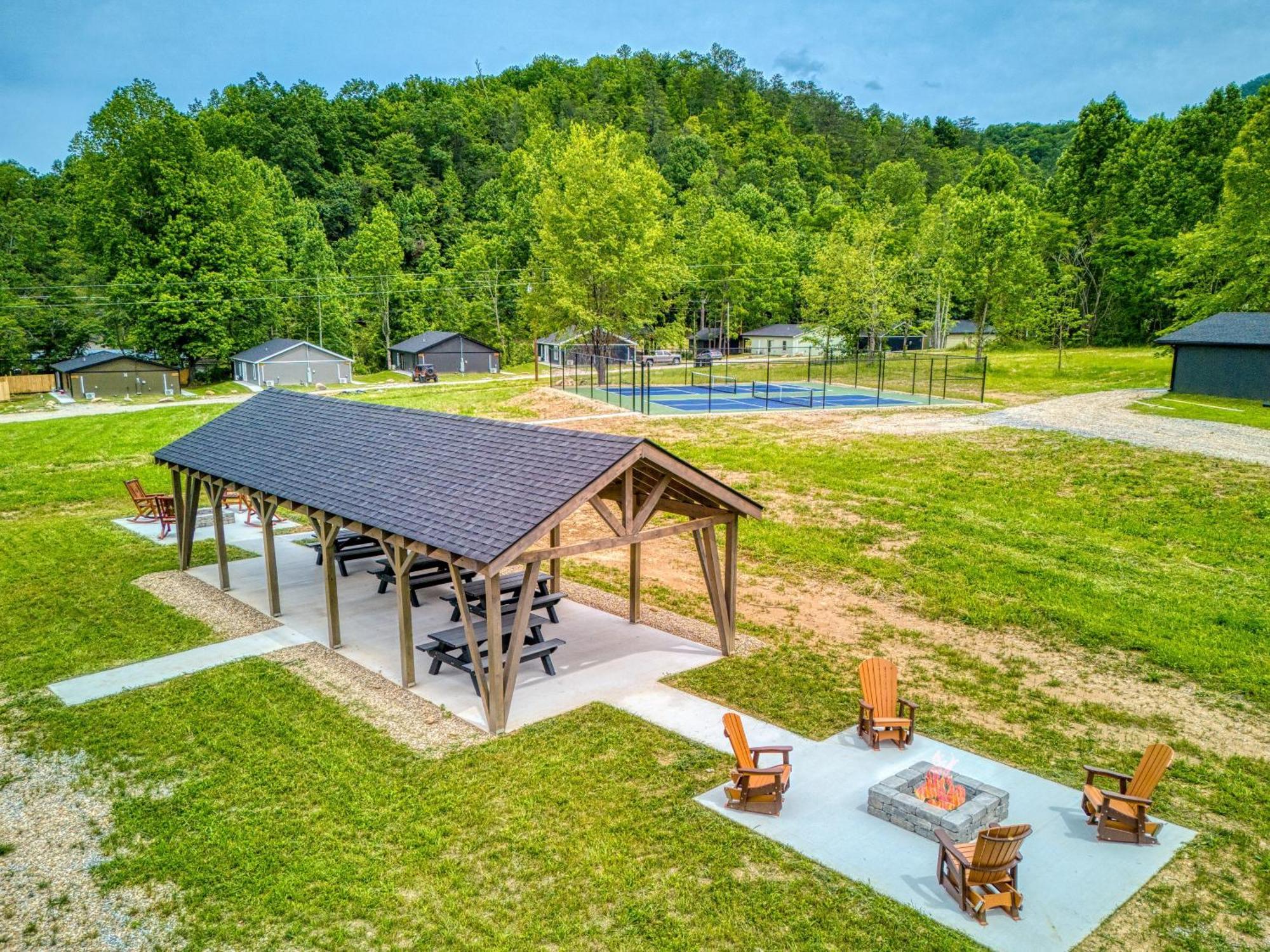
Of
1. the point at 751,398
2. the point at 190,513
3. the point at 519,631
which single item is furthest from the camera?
the point at 751,398

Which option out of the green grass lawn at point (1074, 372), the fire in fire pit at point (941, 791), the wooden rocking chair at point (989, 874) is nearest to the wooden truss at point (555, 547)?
the fire in fire pit at point (941, 791)

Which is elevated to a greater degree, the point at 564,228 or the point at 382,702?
the point at 564,228

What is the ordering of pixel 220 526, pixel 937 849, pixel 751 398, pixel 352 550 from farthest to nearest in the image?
pixel 751 398
pixel 352 550
pixel 220 526
pixel 937 849

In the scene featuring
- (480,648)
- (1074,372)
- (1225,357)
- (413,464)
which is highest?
(1225,357)

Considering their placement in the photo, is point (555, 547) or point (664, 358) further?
point (664, 358)

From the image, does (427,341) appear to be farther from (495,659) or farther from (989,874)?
(989,874)

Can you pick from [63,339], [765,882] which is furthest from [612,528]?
[63,339]

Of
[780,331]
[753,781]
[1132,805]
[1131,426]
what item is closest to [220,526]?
[753,781]
